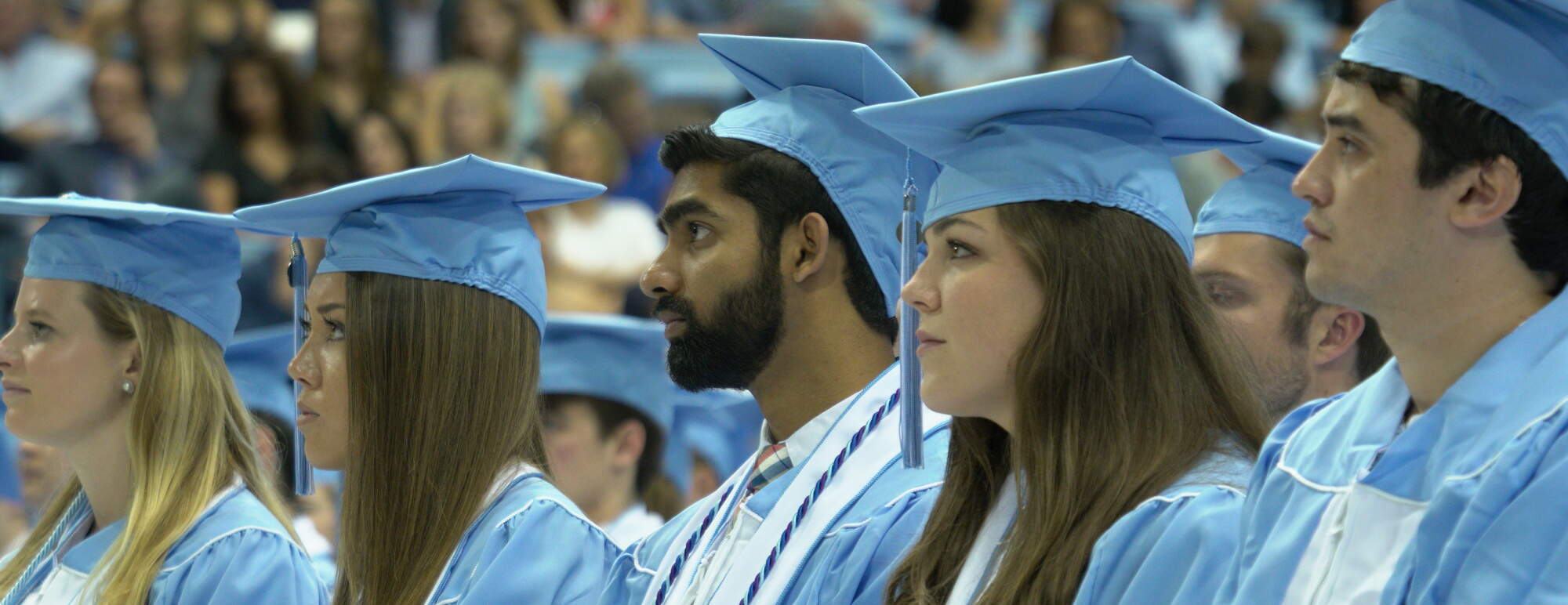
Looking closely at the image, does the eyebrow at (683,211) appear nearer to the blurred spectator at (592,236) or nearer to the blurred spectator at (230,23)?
the blurred spectator at (592,236)

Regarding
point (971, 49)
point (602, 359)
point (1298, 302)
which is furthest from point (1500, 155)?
point (971, 49)

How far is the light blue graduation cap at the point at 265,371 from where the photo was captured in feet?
17.1

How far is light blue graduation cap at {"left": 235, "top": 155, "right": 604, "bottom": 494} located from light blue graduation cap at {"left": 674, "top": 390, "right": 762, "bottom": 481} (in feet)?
10.6

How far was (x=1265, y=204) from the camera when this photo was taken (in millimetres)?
3467

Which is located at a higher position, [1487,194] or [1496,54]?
[1496,54]

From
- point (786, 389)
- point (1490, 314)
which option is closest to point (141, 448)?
point (786, 389)

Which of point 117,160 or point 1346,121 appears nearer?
point 1346,121

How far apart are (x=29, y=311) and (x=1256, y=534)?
8.83ft

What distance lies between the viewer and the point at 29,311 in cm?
379

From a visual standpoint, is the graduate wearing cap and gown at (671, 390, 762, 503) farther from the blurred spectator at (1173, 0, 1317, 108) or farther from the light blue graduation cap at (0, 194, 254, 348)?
the blurred spectator at (1173, 0, 1317, 108)

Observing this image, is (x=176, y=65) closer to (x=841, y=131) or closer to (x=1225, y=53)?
(x=1225, y=53)

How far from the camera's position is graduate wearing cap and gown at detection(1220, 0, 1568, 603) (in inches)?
74.7

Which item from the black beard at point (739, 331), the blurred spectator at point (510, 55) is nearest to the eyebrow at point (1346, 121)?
the black beard at point (739, 331)

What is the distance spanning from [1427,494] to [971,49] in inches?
285
